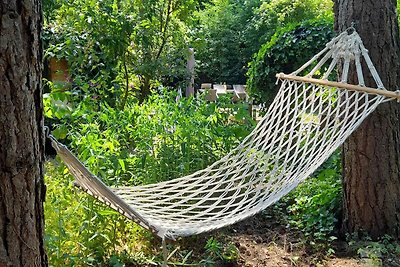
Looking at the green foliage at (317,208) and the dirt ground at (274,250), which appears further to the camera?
the green foliage at (317,208)

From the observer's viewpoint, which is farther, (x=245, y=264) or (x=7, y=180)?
(x=245, y=264)

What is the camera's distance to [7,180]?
984mm

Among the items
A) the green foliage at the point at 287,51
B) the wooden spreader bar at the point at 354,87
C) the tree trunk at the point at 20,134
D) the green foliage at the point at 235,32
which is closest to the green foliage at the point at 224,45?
the green foliage at the point at 235,32

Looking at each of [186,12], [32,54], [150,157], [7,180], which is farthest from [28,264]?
[186,12]

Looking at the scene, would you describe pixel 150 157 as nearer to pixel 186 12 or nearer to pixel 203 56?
pixel 186 12

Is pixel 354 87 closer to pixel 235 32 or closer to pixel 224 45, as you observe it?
pixel 224 45

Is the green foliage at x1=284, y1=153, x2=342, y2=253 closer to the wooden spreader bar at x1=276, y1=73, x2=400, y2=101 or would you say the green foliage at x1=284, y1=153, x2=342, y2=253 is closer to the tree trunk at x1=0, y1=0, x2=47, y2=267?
the wooden spreader bar at x1=276, y1=73, x2=400, y2=101

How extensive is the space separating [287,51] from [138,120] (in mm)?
1580

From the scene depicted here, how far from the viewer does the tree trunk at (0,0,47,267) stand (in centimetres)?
95

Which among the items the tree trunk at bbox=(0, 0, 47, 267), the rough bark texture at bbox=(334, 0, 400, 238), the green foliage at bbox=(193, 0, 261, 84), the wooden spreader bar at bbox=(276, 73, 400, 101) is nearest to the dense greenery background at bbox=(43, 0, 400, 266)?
the rough bark texture at bbox=(334, 0, 400, 238)

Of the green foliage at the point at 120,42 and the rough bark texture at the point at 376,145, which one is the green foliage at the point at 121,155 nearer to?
the green foliage at the point at 120,42

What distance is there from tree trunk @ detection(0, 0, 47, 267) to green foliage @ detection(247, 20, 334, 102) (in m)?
3.21

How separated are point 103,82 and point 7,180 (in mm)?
2382

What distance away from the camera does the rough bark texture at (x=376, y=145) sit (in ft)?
7.79
